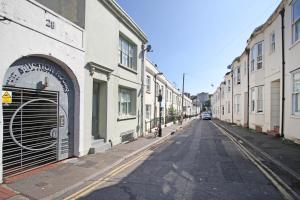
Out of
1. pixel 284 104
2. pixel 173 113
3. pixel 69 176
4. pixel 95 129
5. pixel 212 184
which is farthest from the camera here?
pixel 173 113

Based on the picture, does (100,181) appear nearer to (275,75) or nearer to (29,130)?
(29,130)

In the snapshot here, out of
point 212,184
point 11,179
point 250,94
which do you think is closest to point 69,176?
point 11,179

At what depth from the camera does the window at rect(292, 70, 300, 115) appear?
555 inches

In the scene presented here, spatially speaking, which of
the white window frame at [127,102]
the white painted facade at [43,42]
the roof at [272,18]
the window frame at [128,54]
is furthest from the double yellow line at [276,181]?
the roof at [272,18]

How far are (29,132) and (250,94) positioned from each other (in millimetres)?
21609

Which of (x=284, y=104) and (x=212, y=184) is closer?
(x=212, y=184)

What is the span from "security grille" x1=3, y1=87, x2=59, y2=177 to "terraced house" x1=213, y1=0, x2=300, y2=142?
1174 cm

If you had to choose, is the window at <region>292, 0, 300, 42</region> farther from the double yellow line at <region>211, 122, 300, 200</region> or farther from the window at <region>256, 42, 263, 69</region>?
the window at <region>256, 42, 263, 69</region>

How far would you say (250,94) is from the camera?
2534cm

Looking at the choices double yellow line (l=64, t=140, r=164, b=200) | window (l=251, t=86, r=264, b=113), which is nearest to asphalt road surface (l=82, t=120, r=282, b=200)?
double yellow line (l=64, t=140, r=164, b=200)

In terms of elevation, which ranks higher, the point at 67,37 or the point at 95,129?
the point at 67,37

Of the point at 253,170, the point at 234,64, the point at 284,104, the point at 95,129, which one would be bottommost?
the point at 253,170

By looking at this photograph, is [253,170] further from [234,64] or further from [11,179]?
[234,64]

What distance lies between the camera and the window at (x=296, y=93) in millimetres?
14088
